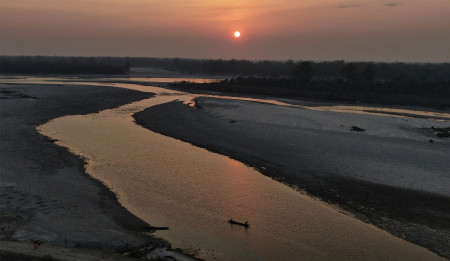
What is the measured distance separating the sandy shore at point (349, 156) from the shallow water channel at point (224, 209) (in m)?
1.10

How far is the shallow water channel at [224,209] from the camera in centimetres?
1209

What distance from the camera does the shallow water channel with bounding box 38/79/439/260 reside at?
12086 millimetres

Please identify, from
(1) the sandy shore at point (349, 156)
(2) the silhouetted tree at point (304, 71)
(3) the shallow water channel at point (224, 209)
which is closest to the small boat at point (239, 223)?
(3) the shallow water channel at point (224, 209)

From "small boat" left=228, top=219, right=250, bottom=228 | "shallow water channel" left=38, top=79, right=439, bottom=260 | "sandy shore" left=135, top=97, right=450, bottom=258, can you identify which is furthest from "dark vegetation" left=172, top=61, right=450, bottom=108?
"small boat" left=228, top=219, right=250, bottom=228

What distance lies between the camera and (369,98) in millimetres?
61000

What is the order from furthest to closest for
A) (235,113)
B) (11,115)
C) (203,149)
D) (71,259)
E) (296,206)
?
(235,113), (11,115), (203,149), (296,206), (71,259)

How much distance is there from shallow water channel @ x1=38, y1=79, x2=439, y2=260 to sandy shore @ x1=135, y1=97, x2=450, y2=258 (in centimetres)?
110

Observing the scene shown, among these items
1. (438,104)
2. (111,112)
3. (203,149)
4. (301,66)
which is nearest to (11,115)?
(111,112)

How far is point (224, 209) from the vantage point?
1509 centimetres

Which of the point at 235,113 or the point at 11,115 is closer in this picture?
the point at 11,115

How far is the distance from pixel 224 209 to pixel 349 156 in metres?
10.7

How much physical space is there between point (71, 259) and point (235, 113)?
99.6ft

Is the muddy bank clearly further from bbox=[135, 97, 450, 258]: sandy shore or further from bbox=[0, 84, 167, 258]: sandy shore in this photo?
bbox=[135, 97, 450, 258]: sandy shore

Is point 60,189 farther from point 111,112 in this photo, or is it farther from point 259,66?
point 259,66
